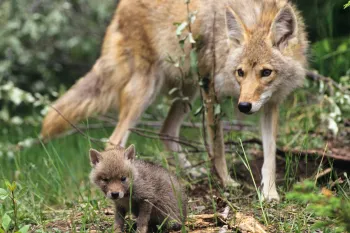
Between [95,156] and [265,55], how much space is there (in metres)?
2.09

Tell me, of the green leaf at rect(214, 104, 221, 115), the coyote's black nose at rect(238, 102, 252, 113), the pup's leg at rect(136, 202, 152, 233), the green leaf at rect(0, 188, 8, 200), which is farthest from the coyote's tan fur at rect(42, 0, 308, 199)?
the green leaf at rect(0, 188, 8, 200)

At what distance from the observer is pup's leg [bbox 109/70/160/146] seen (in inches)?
267

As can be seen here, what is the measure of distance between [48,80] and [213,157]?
6.78 meters

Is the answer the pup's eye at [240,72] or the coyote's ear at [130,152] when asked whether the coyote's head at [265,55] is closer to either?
the pup's eye at [240,72]

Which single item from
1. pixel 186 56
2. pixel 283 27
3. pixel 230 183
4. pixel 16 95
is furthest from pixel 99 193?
pixel 16 95

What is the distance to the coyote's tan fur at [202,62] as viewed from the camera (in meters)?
5.39

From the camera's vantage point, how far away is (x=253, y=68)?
5.34 meters

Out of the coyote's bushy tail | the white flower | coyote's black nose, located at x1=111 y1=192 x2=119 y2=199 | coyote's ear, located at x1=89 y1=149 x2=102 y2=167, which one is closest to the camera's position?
coyote's black nose, located at x1=111 y1=192 x2=119 y2=199

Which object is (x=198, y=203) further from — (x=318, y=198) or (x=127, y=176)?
(x=318, y=198)

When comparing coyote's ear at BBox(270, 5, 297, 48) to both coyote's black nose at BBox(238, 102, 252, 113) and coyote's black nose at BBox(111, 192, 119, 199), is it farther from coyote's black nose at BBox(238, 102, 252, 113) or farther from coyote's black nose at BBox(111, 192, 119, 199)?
coyote's black nose at BBox(111, 192, 119, 199)

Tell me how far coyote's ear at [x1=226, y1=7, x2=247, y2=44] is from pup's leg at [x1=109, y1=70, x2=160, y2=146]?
1404mm

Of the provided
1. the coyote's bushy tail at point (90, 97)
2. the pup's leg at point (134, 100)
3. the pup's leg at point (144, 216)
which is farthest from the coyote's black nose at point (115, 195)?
the coyote's bushy tail at point (90, 97)

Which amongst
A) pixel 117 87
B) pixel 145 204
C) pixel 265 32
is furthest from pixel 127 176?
pixel 117 87

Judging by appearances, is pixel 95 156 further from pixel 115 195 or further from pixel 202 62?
pixel 202 62
